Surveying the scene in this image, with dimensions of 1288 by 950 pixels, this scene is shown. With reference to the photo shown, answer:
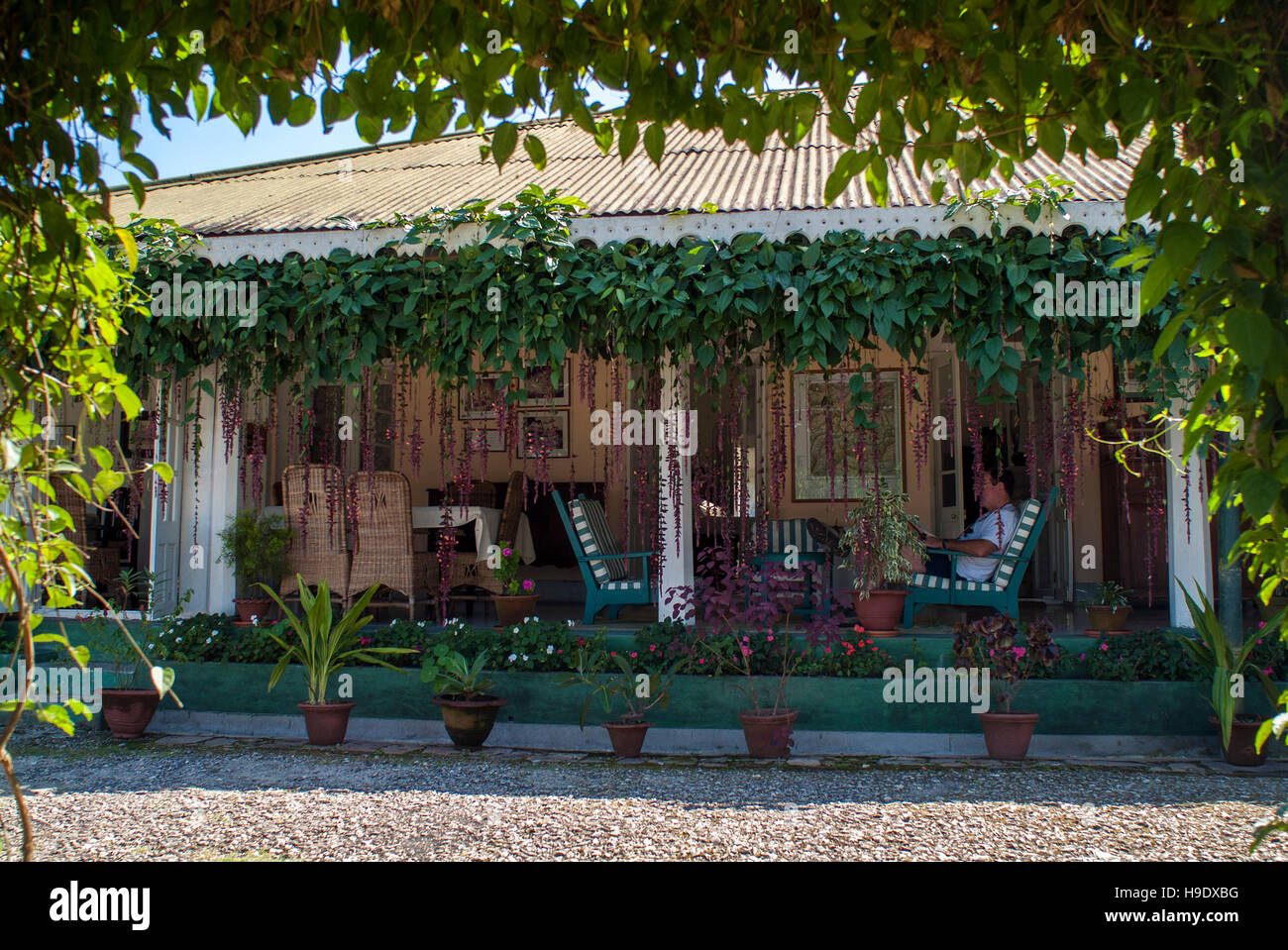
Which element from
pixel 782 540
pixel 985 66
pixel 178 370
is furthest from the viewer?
pixel 782 540

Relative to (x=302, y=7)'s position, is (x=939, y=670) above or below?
below

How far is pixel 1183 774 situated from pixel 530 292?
12.2 feet

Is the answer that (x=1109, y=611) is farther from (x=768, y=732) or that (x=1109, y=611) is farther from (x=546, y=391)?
(x=546, y=391)

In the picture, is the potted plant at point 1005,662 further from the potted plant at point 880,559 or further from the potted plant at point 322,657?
the potted plant at point 322,657

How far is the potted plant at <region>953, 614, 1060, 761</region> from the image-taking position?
432 cm

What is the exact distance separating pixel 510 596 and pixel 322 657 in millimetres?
1582

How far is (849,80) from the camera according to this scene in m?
1.97

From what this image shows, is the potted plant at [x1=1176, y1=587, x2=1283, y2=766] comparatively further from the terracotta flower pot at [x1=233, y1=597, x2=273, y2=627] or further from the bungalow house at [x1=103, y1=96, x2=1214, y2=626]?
the terracotta flower pot at [x1=233, y1=597, x2=273, y2=627]
